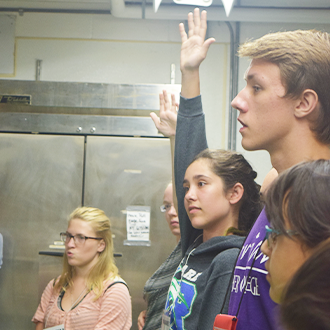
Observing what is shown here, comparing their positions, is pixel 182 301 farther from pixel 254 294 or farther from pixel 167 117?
pixel 167 117

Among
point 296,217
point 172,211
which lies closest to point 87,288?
point 172,211

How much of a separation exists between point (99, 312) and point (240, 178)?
Result: 1.29 meters

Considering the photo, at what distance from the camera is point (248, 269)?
83cm

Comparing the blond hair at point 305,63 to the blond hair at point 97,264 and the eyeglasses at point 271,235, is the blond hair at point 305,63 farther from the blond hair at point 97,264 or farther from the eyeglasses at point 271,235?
the blond hair at point 97,264

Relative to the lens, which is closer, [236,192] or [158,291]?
[236,192]

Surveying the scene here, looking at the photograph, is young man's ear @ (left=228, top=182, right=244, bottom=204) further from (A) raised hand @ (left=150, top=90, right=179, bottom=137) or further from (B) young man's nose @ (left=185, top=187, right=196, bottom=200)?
(A) raised hand @ (left=150, top=90, right=179, bottom=137)

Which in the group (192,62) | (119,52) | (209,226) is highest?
(119,52)

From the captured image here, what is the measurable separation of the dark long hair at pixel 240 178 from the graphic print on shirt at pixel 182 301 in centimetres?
28

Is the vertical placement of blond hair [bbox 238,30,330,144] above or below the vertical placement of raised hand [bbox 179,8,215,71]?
below

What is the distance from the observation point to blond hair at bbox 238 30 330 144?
36.1 inches

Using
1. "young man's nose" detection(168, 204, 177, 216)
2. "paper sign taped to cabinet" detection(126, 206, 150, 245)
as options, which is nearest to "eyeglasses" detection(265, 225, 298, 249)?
"young man's nose" detection(168, 204, 177, 216)

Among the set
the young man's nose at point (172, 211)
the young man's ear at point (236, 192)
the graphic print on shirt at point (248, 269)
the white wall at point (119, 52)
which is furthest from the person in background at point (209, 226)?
the white wall at point (119, 52)

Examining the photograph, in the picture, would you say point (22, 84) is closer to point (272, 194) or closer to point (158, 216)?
point (158, 216)

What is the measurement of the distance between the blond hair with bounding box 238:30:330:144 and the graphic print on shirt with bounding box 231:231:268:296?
0.31 metres
